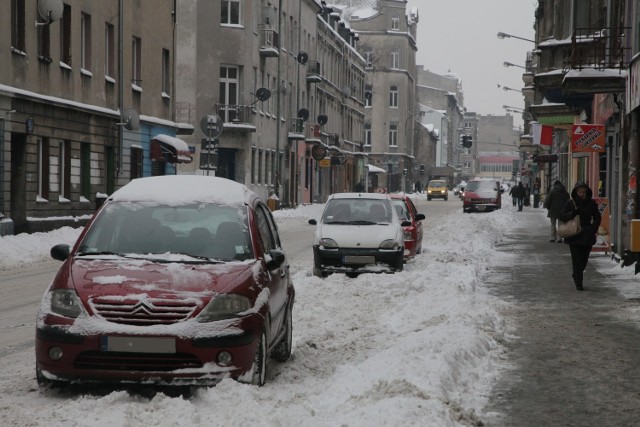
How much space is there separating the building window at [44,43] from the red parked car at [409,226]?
35.1 feet

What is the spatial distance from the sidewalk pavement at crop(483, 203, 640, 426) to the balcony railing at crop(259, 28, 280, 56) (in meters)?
36.9

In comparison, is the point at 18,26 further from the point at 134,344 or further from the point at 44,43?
the point at 134,344

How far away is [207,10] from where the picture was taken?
53656 mm

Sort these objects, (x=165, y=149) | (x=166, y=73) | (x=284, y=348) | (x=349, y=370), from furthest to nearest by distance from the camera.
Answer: (x=166, y=73), (x=165, y=149), (x=284, y=348), (x=349, y=370)

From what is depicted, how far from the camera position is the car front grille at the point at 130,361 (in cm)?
765

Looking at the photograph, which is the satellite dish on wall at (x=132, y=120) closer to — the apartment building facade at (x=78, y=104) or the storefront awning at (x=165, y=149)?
the apartment building facade at (x=78, y=104)

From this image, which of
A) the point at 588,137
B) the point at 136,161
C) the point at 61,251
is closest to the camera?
the point at 61,251

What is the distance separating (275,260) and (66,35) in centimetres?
2466

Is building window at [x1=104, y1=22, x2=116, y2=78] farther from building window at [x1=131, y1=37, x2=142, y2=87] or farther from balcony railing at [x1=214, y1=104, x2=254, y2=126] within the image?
balcony railing at [x1=214, y1=104, x2=254, y2=126]

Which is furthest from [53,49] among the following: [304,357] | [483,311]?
[304,357]

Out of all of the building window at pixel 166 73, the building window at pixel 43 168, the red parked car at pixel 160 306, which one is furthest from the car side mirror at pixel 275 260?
the building window at pixel 166 73

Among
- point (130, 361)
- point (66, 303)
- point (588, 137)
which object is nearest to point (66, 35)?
point (588, 137)

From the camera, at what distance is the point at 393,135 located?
124 m

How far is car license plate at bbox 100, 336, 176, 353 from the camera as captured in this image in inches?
300
